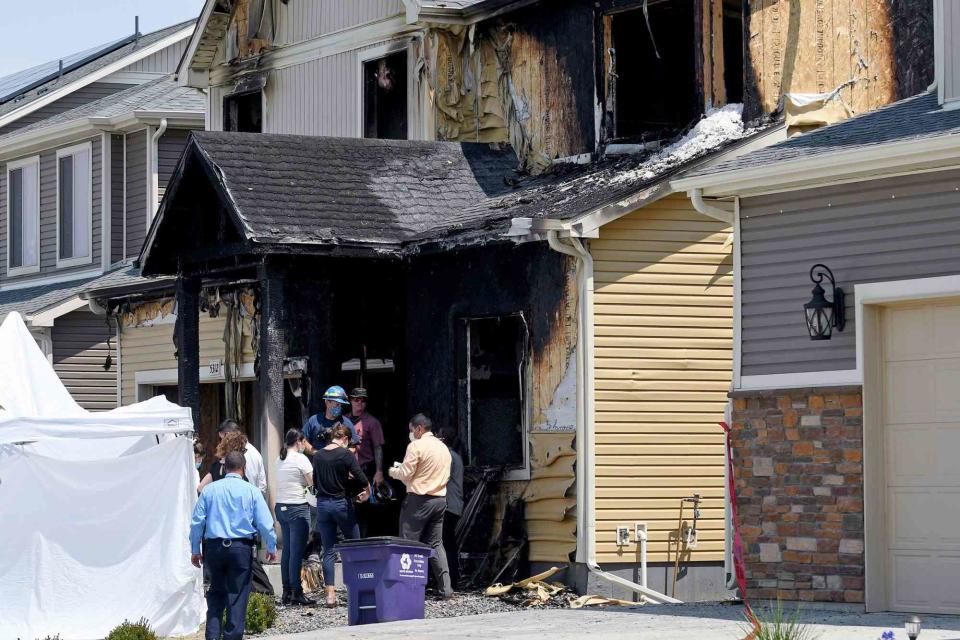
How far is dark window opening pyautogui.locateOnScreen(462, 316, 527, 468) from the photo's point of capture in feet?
57.3

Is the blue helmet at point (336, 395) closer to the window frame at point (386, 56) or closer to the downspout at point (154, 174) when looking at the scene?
the window frame at point (386, 56)

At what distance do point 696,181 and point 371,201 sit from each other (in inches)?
200

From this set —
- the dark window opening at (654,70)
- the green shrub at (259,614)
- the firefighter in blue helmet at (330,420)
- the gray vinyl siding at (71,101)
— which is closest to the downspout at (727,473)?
the green shrub at (259,614)

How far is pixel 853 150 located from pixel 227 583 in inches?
227

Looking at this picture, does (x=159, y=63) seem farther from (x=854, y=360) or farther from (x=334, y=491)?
(x=854, y=360)

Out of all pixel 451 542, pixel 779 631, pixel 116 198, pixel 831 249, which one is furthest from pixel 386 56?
pixel 779 631

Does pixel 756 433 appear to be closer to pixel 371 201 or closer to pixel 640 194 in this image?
pixel 640 194

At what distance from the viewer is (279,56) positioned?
23219mm

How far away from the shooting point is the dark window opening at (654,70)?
18.8 metres

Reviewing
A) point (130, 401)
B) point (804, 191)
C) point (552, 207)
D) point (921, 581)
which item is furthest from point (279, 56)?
point (921, 581)

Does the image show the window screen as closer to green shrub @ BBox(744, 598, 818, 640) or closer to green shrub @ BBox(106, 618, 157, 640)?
green shrub @ BBox(106, 618, 157, 640)

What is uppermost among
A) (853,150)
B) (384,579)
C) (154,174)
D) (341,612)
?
(154,174)

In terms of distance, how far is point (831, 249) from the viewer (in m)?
13.2

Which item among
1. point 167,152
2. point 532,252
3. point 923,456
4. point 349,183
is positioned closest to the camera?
point 923,456
